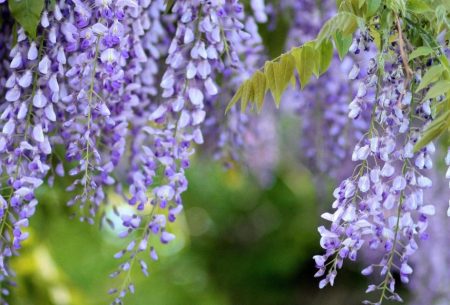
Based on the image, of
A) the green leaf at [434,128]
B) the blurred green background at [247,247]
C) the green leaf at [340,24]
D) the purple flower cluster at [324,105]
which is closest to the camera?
the green leaf at [434,128]

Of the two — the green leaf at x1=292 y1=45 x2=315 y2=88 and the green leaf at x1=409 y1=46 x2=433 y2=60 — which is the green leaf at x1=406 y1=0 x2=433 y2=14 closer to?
the green leaf at x1=409 y1=46 x2=433 y2=60

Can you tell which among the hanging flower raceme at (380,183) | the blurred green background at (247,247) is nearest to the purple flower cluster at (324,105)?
the hanging flower raceme at (380,183)

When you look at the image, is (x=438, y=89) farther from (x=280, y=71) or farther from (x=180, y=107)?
(x=180, y=107)

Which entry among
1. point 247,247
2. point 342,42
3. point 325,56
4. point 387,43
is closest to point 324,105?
point 325,56

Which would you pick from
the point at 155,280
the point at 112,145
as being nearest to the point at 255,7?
the point at 112,145

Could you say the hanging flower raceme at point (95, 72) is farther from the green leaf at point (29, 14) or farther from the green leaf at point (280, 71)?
the green leaf at point (280, 71)

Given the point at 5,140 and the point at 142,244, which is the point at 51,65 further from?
the point at 142,244
